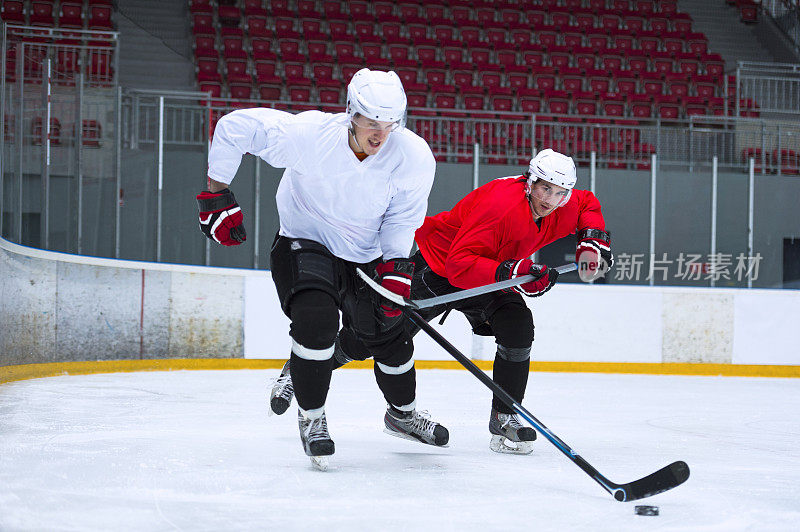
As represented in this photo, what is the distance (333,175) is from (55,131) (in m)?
3.53

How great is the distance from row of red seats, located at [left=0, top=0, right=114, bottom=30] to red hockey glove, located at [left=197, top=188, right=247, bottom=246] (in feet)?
25.1

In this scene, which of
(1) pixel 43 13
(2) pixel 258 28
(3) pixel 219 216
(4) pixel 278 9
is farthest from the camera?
(4) pixel 278 9

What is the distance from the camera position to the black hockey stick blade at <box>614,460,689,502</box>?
1984mm

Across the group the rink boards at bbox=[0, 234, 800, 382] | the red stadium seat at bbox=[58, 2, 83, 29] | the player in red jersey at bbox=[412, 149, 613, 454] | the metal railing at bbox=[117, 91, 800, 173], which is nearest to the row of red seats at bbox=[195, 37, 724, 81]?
the red stadium seat at bbox=[58, 2, 83, 29]

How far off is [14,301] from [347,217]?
290cm

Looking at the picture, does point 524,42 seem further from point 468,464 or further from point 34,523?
point 34,523

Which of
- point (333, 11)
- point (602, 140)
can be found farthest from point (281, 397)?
point (333, 11)

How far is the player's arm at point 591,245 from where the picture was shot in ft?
9.02

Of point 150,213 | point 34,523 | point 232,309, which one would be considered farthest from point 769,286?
point 34,523

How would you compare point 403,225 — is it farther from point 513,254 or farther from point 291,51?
point 291,51

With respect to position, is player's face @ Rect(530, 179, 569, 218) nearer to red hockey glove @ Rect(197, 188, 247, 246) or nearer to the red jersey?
the red jersey

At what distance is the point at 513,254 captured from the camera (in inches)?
114

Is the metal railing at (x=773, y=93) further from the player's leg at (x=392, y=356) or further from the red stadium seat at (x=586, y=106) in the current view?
the player's leg at (x=392, y=356)

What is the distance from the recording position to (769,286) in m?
6.84
